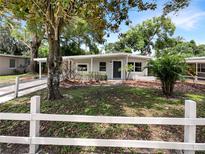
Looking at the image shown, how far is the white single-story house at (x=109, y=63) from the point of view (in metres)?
25.3

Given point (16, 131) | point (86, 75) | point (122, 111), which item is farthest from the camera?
point (86, 75)

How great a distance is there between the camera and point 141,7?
30.8 feet

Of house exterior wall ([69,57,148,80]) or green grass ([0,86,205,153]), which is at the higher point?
house exterior wall ([69,57,148,80])

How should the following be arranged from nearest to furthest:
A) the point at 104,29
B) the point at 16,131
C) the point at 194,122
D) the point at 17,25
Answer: the point at 194,122 → the point at 16,131 → the point at 104,29 → the point at 17,25

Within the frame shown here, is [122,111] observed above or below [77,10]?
below

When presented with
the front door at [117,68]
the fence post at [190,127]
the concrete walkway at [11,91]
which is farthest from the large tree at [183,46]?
the fence post at [190,127]

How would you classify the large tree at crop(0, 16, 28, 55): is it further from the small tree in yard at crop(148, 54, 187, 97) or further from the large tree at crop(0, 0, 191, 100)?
the small tree in yard at crop(148, 54, 187, 97)

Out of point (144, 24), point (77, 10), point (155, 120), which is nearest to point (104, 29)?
point (77, 10)

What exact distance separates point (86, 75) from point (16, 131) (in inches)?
676

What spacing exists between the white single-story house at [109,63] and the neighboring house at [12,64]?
8806 mm

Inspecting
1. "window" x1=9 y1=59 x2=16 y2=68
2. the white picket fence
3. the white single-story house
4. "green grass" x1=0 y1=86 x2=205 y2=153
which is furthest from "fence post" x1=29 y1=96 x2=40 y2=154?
"window" x1=9 y1=59 x2=16 y2=68

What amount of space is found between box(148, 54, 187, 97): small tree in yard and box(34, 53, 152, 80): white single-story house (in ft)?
45.3

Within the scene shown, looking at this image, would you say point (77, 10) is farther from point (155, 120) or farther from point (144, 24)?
point (144, 24)

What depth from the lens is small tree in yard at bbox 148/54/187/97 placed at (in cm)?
1037
